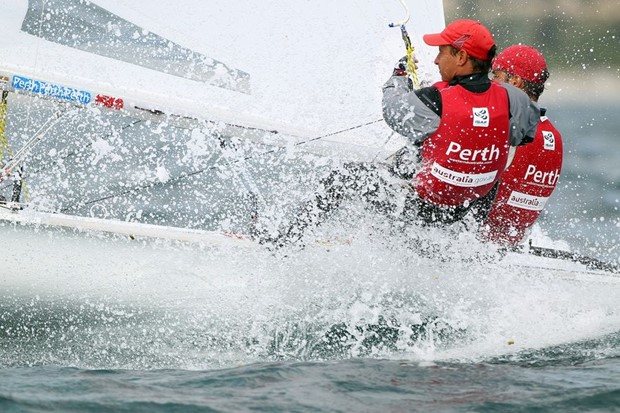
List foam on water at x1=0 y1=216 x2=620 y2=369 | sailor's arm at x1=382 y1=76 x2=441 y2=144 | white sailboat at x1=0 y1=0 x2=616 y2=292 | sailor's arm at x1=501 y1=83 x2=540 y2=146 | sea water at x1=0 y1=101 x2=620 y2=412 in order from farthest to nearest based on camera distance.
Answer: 1. white sailboat at x1=0 y1=0 x2=616 y2=292
2. sailor's arm at x1=501 y1=83 x2=540 y2=146
3. sailor's arm at x1=382 y1=76 x2=441 y2=144
4. foam on water at x1=0 y1=216 x2=620 y2=369
5. sea water at x1=0 y1=101 x2=620 y2=412

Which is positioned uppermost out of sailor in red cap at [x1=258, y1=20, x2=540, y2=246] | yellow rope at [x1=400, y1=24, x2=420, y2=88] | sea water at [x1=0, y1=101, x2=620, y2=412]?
yellow rope at [x1=400, y1=24, x2=420, y2=88]

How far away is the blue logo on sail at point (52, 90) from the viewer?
3.96 metres

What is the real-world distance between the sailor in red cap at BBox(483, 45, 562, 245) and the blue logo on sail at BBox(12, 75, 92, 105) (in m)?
Result: 1.62

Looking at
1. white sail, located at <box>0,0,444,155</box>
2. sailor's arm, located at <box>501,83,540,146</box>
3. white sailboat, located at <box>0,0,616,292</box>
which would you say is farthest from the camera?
white sail, located at <box>0,0,444,155</box>

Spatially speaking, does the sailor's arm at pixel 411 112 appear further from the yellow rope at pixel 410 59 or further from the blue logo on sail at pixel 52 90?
the blue logo on sail at pixel 52 90

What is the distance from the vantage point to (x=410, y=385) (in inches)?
107

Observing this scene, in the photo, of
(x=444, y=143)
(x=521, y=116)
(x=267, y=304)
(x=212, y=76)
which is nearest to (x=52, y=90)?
(x=212, y=76)

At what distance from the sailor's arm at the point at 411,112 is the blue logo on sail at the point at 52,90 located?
1225 mm

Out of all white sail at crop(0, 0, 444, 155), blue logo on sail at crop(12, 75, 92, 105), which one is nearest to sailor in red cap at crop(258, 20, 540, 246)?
white sail at crop(0, 0, 444, 155)

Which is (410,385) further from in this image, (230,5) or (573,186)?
(573,186)

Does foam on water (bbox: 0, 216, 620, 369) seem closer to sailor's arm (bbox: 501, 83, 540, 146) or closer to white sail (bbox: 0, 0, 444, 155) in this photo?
sailor's arm (bbox: 501, 83, 540, 146)

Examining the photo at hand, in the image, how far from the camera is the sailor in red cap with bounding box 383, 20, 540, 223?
138 inches

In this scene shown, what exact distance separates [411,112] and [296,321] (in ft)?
2.62

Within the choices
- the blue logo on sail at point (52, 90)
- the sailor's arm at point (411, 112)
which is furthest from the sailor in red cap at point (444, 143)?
the blue logo on sail at point (52, 90)
